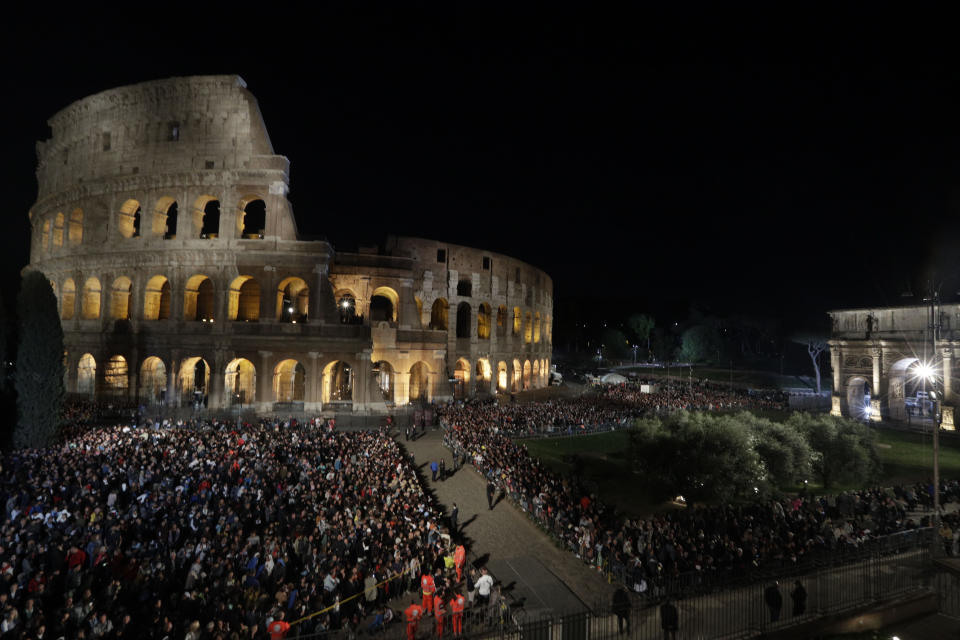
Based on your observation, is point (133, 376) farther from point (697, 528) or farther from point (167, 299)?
point (697, 528)

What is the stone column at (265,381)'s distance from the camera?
97.6ft

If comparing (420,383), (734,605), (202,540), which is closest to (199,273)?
(420,383)

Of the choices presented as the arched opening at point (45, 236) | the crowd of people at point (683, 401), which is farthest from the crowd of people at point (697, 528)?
the arched opening at point (45, 236)

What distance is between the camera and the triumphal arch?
3622 cm

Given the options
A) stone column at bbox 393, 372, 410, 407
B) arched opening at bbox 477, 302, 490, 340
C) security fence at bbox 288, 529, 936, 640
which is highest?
arched opening at bbox 477, 302, 490, 340

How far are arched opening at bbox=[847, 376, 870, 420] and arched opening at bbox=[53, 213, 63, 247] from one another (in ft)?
212

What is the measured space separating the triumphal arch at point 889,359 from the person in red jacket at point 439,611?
41178mm

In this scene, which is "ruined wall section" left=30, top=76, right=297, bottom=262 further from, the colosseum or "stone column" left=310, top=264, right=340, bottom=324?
"stone column" left=310, top=264, right=340, bottom=324

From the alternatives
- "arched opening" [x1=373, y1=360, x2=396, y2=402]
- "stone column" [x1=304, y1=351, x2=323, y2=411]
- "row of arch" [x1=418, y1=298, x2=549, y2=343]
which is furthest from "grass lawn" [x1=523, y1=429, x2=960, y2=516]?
"row of arch" [x1=418, y1=298, x2=549, y2=343]

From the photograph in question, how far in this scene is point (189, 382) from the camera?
31781 mm

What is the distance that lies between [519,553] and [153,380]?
29983 mm

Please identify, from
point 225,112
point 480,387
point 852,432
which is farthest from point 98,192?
point 852,432

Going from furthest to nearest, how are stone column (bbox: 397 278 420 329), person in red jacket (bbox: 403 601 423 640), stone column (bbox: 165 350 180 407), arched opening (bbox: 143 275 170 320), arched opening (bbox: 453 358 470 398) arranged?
arched opening (bbox: 453 358 470 398) < stone column (bbox: 397 278 420 329) < arched opening (bbox: 143 275 170 320) < stone column (bbox: 165 350 180 407) < person in red jacket (bbox: 403 601 423 640)

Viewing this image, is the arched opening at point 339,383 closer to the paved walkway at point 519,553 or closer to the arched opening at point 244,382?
the arched opening at point 244,382
